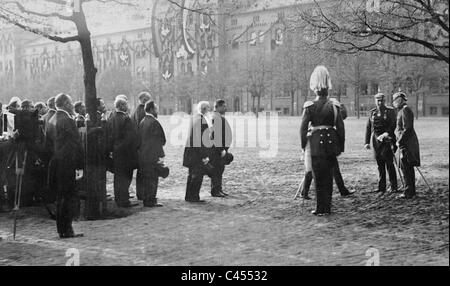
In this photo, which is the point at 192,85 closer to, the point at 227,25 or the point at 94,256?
the point at 227,25

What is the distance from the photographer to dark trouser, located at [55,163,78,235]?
22.9ft

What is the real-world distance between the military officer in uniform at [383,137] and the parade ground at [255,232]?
1.41 ft

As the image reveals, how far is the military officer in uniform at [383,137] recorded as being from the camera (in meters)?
9.27

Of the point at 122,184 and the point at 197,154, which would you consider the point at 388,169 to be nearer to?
the point at 197,154

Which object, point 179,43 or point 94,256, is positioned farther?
point 179,43

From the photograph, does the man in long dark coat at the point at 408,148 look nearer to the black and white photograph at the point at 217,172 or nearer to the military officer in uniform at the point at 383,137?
the black and white photograph at the point at 217,172

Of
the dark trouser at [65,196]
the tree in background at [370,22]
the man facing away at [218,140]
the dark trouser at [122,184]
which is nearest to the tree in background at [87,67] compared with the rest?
the dark trouser at [122,184]

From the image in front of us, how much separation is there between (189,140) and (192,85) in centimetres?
2589

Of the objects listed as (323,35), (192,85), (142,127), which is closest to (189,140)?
(142,127)

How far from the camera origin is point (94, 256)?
19.6 feet

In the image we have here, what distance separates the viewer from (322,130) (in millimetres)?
7469

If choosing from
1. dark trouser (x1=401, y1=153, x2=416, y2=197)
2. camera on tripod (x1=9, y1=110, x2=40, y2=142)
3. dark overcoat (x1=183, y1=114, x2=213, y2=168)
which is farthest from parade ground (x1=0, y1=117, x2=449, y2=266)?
camera on tripod (x1=9, y1=110, x2=40, y2=142)

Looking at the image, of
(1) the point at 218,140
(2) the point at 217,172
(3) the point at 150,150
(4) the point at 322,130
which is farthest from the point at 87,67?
(4) the point at 322,130

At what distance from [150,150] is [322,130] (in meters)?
3.48
